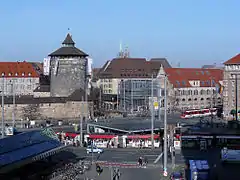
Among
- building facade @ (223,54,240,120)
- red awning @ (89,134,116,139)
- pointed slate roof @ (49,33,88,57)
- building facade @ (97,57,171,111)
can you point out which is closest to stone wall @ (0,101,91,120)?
pointed slate roof @ (49,33,88,57)

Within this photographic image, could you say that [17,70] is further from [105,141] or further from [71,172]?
[71,172]

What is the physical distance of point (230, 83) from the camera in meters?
68.9

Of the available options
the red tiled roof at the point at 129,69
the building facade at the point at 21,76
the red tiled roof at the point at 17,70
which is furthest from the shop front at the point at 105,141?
the building facade at the point at 21,76

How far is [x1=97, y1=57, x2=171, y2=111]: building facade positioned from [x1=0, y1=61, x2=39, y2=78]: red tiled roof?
14150 millimetres

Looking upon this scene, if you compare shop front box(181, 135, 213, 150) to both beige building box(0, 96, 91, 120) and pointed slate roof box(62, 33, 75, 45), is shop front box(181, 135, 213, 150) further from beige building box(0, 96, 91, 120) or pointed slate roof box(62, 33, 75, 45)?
pointed slate roof box(62, 33, 75, 45)

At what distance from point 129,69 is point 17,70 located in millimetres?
22689

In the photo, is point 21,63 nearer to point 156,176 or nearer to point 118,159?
point 118,159

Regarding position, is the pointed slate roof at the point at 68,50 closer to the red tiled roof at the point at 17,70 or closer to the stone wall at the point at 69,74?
the stone wall at the point at 69,74

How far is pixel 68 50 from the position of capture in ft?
263

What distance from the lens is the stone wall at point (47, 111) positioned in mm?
69125

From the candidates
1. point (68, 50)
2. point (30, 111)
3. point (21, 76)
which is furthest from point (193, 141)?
point (21, 76)

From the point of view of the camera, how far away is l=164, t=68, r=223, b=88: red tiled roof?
89062 millimetres

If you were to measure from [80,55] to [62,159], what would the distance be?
46.2m

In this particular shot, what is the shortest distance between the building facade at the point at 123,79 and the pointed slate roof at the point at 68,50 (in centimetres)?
914
